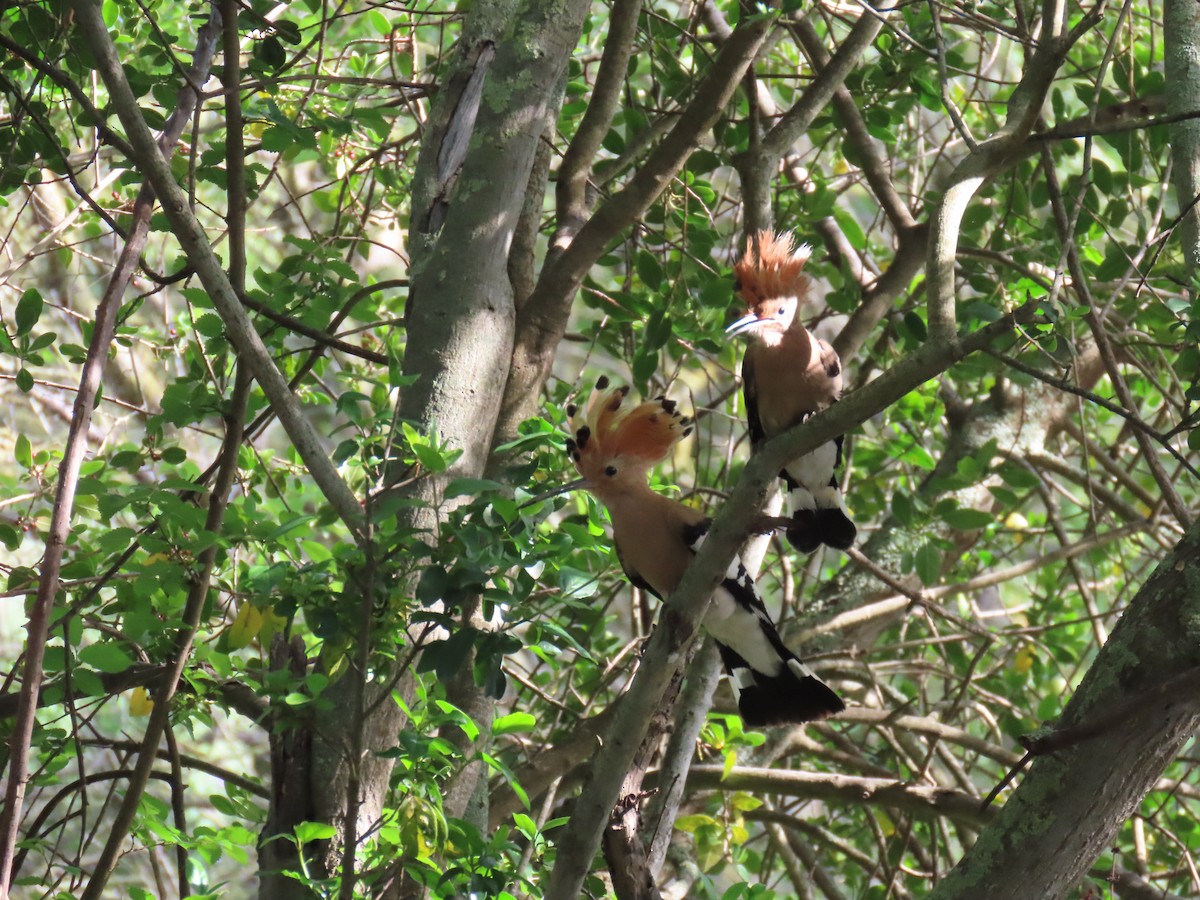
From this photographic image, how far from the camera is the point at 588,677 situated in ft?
12.5

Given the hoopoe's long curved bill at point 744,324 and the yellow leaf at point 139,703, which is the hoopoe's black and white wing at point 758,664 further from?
the yellow leaf at point 139,703

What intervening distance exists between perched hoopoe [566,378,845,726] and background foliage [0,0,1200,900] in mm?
122

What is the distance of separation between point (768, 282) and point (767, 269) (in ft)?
0.11

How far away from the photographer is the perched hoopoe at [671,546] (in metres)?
2.75

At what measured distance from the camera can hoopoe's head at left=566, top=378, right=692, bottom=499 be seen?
8.93 ft

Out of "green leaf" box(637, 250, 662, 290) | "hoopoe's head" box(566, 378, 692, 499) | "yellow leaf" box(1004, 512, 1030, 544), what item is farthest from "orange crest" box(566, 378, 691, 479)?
"yellow leaf" box(1004, 512, 1030, 544)

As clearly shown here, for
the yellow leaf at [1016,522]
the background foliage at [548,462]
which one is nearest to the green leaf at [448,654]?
the background foliage at [548,462]

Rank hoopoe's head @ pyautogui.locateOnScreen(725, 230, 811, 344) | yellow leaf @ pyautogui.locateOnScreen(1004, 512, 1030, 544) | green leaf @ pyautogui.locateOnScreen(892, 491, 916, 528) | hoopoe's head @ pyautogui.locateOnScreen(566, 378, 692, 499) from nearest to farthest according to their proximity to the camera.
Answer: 1. hoopoe's head @ pyautogui.locateOnScreen(566, 378, 692, 499)
2. hoopoe's head @ pyautogui.locateOnScreen(725, 230, 811, 344)
3. green leaf @ pyautogui.locateOnScreen(892, 491, 916, 528)
4. yellow leaf @ pyautogui.locateOnScreen(1004, 512, 1030, 544)

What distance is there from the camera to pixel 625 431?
2.76 m

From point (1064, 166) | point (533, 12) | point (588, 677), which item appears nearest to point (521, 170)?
point (533, 12)

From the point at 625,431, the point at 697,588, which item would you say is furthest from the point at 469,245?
the point at 697,588

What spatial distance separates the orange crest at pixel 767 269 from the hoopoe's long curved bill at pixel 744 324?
0.04m

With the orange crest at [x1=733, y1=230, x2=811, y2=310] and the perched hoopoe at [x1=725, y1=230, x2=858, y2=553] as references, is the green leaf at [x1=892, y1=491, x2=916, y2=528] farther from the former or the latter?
the orange crest at [x1=733, y1=230, x2=811, y2=310]

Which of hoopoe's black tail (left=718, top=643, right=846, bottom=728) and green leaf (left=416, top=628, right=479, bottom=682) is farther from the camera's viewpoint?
hoopoe's black tail (left=718, top=643, right=846, bottom=728)
